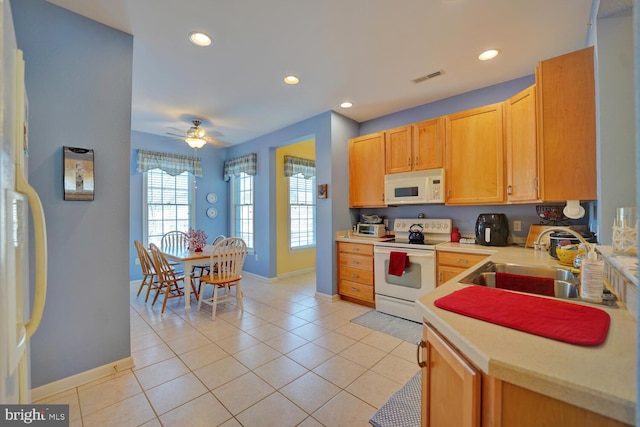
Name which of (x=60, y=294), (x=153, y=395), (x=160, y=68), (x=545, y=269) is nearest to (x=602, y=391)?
(x=545, y=269)

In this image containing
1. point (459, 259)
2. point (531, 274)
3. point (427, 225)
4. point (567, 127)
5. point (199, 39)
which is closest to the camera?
point (531, 274)

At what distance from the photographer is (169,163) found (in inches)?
189

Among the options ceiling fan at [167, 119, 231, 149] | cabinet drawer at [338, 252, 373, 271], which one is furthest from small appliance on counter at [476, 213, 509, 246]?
ceiling fan at [167, 119, 231, 149]

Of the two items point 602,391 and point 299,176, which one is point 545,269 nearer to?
point 602,391

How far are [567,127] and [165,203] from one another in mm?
5589

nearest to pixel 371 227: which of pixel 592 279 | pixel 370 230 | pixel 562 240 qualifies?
pixel 370 230

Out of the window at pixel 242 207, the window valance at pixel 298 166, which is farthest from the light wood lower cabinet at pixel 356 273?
the window at pixel 242 207

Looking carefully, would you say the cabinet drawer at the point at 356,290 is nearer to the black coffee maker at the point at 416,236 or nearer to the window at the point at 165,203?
the black coffee maker at the point at 416,236

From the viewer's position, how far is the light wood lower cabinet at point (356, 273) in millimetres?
3396

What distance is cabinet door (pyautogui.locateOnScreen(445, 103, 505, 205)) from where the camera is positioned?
8.77ft

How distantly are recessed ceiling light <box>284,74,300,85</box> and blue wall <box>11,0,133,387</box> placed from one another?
54.1 inches

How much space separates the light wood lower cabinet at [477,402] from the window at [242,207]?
4.54 meters

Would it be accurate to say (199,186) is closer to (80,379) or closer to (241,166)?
(241,166)

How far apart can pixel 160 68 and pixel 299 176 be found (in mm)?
3169
